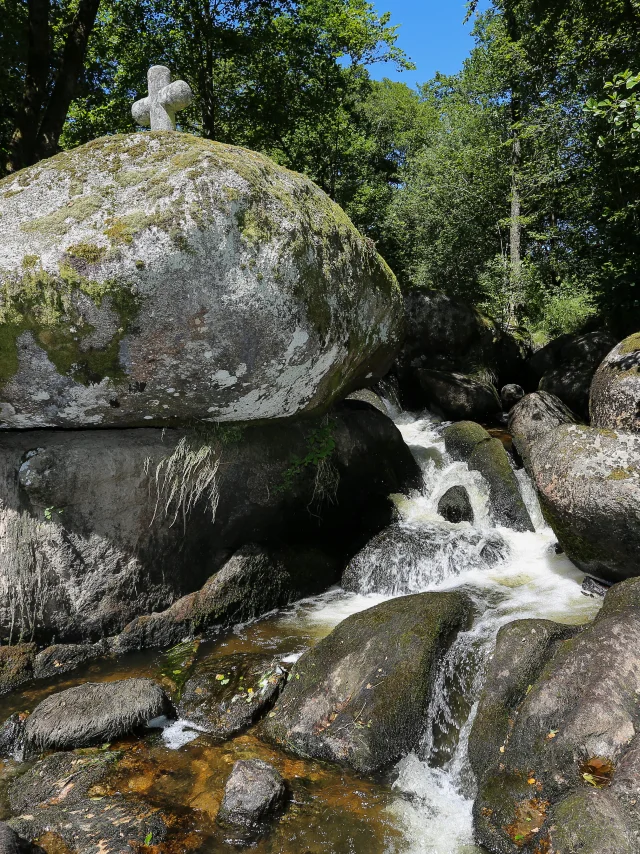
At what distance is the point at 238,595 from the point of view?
22.1 feet

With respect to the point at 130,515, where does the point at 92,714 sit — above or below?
below

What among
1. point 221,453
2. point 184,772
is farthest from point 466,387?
point 184,772

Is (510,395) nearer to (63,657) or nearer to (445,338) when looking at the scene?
(445,338)

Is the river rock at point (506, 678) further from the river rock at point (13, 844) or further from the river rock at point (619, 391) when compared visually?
the river rock at point (619, 391)

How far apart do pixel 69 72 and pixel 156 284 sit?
854 centimetres

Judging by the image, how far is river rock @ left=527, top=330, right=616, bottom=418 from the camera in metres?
12.4

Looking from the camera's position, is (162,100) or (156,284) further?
(162,100)

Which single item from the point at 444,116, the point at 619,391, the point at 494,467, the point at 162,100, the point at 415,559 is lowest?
the point at 415,559

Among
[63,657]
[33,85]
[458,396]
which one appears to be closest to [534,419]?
[458,396]

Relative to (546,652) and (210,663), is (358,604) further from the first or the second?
(546,652)

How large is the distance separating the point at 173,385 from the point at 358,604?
140 inches

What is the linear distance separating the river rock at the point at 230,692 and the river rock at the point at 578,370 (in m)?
9.22

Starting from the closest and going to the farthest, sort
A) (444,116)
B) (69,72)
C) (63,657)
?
(63,657) → (69,72) → (444,116)

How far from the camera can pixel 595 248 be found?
1406 centimetres
